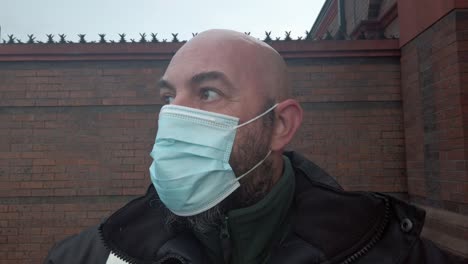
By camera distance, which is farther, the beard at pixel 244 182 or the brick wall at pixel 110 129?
the brick wall at pixel 110 129

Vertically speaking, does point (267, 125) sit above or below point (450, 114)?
below

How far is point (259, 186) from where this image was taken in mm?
1549

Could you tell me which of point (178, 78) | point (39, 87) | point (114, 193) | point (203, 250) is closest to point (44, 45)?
point (39, 87)

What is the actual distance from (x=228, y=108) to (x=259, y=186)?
335mm

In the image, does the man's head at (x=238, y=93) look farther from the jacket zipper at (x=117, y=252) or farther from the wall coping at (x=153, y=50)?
the wall coping at (x=153, y=50)

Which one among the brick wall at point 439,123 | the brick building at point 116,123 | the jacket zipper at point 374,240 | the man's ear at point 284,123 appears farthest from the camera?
the brick building at point 116,123

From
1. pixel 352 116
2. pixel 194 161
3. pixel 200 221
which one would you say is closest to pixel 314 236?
pixel 200 221

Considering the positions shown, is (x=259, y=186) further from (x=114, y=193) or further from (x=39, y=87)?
(x=39, y=87)

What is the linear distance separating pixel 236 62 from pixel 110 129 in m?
3.37

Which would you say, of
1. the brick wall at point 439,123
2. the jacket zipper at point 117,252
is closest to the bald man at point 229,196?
the jacket zipper at point 117,252

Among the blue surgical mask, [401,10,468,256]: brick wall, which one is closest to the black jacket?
the blue surgical mask

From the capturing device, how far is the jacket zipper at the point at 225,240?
1482mm

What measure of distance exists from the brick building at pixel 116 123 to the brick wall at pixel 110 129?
0.04 feet

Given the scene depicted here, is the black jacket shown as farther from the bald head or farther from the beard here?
the bald head
